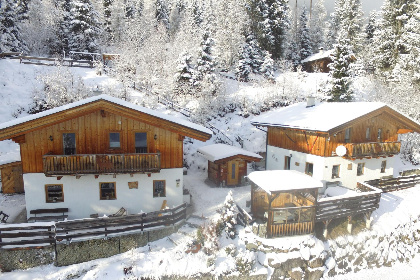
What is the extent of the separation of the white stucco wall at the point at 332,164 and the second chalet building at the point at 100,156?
354 inches

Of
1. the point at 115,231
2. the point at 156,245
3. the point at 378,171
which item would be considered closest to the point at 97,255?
the point at 115,231

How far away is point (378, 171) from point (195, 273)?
17549 millimetres

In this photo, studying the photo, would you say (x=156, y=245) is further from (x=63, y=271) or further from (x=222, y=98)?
(x=222, y=98)

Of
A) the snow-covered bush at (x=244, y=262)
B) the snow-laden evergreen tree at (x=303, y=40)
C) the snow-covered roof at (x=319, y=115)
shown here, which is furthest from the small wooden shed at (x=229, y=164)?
the snow-laden evergreen tree at (x=303, y=40)

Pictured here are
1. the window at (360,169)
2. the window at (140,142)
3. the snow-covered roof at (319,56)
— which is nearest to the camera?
the window at (140,142)

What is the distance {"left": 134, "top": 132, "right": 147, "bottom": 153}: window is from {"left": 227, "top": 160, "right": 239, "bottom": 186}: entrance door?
7.76 m

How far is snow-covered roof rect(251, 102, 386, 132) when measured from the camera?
18234mm

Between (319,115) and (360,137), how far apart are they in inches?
A: 136

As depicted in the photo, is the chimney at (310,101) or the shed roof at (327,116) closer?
the shed roof at (327,116)

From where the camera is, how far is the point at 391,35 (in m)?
35.3

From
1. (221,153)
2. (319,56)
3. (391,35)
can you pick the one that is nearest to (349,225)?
(221,153)

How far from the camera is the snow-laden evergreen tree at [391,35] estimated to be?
34.3 m

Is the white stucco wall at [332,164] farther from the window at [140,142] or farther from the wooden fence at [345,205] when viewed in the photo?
the window at [140,142]

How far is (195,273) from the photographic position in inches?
461
